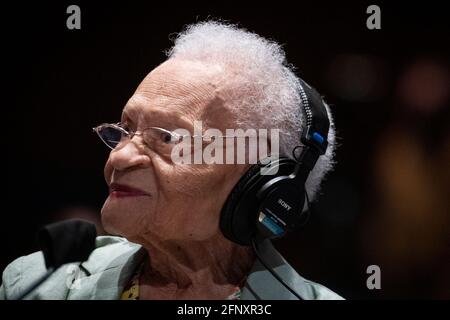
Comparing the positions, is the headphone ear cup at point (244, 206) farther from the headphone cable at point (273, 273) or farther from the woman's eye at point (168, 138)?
the woman's eye at point (168, 138)

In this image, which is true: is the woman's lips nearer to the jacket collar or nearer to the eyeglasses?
the eyeglasses

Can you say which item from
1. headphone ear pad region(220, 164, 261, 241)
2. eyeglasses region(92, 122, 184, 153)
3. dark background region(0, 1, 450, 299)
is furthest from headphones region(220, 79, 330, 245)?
dark background region(0, 1, 450, 299)

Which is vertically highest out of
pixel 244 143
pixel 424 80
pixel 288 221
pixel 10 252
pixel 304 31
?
pixel 304 31

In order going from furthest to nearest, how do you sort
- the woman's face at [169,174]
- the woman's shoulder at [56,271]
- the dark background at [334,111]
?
the dark background at [334,111] < the woman's shoulder at [56,271] < the woman's face at [169,174]

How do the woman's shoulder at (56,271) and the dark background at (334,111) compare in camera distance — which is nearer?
the woman's shoulder at (56,271)

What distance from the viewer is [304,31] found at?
1.63 m

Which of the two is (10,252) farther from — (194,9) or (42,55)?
(194,9)

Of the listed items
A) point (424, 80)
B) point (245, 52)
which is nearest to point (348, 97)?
point (424, 80)

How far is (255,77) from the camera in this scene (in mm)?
1448

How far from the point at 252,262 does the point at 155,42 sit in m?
0.59

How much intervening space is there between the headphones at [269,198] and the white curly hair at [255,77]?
2.6 inches

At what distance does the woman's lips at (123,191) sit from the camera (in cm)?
134

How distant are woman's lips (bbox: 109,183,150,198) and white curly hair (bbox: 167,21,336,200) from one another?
9.8 inches

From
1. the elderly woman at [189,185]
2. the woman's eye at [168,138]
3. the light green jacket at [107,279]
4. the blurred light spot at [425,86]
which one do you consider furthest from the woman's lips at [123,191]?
the blurred light spot at [425,86]
